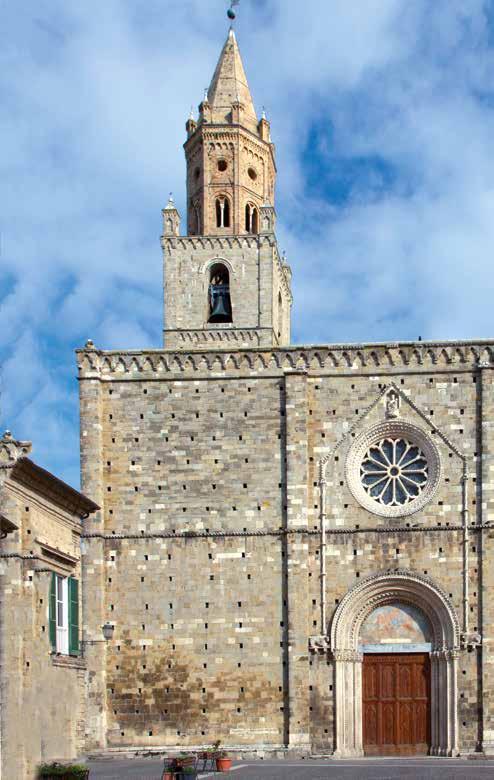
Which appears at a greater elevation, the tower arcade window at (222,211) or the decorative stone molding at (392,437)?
the tower arcade window at (222,211)

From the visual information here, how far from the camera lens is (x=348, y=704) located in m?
33.0

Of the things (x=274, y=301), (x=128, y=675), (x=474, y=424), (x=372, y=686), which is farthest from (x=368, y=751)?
(x=274, y=301)

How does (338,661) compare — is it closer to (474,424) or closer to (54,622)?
(474,424)

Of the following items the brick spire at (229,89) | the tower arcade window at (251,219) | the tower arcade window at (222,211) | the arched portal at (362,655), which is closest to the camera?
the arched portal at (362,655)

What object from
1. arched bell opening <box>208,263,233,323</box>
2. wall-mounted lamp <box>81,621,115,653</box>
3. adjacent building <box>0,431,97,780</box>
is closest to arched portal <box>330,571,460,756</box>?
wall-mounted lamp <box>81,621,115,653</box>

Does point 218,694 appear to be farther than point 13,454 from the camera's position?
Answer: Yes

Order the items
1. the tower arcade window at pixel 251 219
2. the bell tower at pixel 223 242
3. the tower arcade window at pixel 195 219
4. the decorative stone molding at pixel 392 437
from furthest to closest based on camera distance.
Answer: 1. the tower arcade window at pixel 251 219
2. the tower arcade window at pixel 195 219
3. the bell tower at pixel 223 242
4. the decorative stone molding at pixel 392 437

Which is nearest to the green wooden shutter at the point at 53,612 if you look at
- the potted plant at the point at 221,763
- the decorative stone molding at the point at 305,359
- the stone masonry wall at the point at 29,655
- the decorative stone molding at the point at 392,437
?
the stone masonry wall at the point at 29,655

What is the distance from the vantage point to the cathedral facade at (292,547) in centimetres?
3303

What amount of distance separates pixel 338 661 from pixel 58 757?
9.18 metres

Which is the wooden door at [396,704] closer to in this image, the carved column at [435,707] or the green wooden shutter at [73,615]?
the carved column at [435,707]

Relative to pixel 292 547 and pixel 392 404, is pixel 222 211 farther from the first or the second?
pixel 292 547

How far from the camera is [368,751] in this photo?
33.1 m

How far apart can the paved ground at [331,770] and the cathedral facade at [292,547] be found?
1.42m
